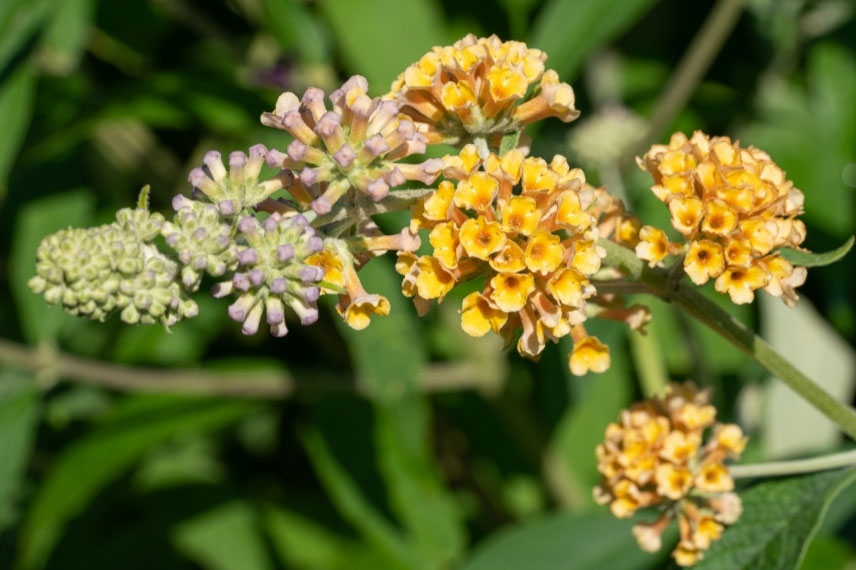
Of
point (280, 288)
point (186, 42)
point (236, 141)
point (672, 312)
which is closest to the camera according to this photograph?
point (280, 288)

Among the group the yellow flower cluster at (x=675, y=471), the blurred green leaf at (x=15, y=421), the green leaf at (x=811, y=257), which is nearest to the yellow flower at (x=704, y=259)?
the green leaf at (x=811, y=257)

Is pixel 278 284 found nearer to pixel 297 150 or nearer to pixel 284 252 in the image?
pixel 284 252

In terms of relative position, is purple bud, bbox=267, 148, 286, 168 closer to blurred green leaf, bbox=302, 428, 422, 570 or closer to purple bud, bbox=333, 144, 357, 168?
purple bud, bbox=333, 144, 357, 168

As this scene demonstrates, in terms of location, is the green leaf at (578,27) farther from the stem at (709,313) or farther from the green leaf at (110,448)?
the green leaf at (110,448)

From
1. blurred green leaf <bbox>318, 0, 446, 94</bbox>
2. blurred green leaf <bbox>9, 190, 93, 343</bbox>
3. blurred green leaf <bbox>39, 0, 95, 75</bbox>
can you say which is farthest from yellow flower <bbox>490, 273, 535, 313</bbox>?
blurred green leaf <bbox>39, 0, 95, 75</bbox>

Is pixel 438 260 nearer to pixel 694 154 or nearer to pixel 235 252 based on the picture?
pixel 235 252

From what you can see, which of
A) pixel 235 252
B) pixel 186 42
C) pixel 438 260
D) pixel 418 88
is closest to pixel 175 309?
pixel 235 252
